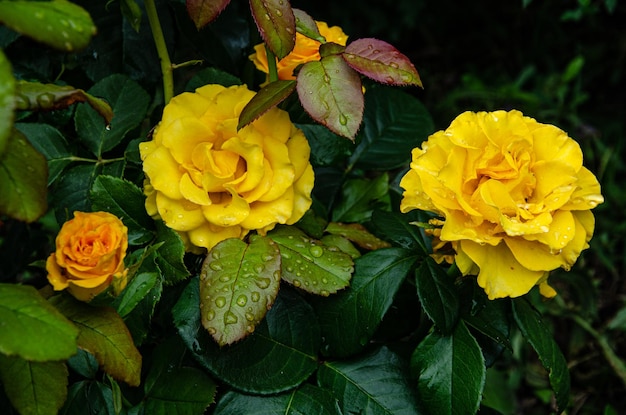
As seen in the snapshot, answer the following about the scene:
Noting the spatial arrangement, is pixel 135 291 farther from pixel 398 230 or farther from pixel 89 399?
pixel 398 230

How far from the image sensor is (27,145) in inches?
25.7

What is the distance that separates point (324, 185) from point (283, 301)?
0.88 ft

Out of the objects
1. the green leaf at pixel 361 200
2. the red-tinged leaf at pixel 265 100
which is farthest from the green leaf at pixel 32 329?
the green leaf at pixel 361 200

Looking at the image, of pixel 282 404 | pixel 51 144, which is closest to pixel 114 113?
pixel 51 144

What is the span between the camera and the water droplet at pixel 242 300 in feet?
2.42

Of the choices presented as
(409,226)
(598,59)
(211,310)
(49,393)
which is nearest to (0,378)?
(49,393)

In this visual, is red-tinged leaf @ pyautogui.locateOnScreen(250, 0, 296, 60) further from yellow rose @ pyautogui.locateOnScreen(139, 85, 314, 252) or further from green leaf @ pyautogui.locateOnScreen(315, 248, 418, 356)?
green leaf @ pyautogui.locateOnScreen(315, 248, 418, 356)

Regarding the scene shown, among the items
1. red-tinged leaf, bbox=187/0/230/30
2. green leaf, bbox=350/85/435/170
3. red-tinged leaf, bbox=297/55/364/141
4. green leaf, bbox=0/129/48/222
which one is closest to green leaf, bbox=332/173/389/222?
green leaf, bbox=350/85/435/170

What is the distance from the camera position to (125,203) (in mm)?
842

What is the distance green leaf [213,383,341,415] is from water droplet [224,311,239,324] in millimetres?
137

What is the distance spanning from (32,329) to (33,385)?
0.12m

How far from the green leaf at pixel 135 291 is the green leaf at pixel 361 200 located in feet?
1.14

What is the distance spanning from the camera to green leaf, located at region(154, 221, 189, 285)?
789mm

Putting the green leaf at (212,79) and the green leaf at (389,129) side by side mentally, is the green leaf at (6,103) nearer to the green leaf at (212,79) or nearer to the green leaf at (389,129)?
the green leaf at (212,79)
